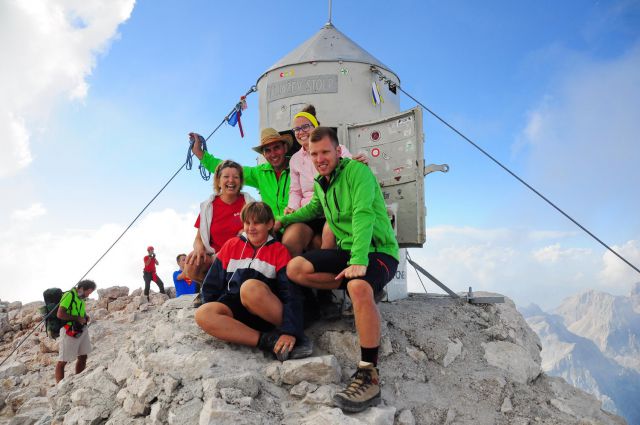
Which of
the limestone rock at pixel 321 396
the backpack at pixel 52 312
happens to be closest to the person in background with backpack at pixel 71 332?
the backpack at pixel 52 312

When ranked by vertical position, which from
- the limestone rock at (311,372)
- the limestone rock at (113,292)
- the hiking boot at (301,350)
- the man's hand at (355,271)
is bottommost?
the limestone rock at (311,372)

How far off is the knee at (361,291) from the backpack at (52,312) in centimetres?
579

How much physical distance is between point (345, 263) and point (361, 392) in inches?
39.0

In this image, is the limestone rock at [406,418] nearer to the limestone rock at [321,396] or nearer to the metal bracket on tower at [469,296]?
the limestone rock at [321,396]

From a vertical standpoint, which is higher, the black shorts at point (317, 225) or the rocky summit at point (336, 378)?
the black shorts at point (317, 225)

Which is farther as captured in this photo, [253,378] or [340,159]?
[340,159]

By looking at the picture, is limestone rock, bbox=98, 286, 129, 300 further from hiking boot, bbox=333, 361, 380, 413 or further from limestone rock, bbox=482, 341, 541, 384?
hiking boot, bbox=333, 361, 380, 413

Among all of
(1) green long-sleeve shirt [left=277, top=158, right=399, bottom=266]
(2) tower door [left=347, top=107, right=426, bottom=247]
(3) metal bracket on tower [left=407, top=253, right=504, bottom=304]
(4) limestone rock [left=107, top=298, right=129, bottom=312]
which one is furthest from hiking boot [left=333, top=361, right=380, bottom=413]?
(4) limestone rock [left=107, top=298, right=129, bottom=312]

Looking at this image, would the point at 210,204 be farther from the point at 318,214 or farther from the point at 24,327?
the point at 24,327

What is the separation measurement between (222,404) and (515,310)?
433 cm

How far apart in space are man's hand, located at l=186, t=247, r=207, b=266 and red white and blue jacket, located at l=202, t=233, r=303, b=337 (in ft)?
1.67

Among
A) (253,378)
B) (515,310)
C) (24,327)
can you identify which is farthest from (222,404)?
(24,327)

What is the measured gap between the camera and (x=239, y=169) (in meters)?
4.66

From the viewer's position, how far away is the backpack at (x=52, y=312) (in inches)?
293
